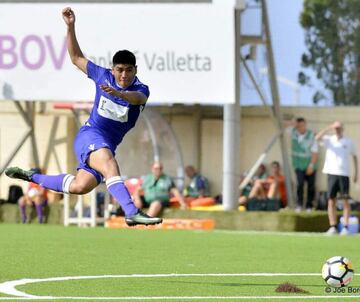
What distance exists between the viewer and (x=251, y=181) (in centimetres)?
2877

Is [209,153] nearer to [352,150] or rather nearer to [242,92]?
[242,92]

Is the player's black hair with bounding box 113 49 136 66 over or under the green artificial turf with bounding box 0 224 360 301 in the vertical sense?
over

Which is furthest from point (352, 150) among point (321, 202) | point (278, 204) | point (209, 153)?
point (209, 153)

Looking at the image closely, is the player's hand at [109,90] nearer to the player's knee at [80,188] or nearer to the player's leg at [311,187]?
the player's knee at [80,188]

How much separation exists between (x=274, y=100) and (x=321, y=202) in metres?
2.77

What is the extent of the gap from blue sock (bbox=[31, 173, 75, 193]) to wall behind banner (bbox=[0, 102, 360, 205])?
57.0ft

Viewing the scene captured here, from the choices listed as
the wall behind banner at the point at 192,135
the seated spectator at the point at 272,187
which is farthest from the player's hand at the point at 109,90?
the wall behind banner at the point at 192,135

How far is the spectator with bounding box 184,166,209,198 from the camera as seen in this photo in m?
28.8

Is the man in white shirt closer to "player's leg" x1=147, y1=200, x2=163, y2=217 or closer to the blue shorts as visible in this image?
"player's leg" x1=147, y1=200, x2=163, y2=217

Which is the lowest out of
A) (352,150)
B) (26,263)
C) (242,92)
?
(26,263)

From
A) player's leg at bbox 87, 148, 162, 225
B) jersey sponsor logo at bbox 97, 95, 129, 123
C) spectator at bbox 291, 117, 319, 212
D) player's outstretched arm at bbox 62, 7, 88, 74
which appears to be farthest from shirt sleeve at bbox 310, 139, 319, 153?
player's leg at bbox 87, 148, 162, 225

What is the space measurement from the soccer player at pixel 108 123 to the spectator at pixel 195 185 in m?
16.4

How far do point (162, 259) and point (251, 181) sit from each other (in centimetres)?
1492

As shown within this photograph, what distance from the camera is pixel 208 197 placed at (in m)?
28.8
